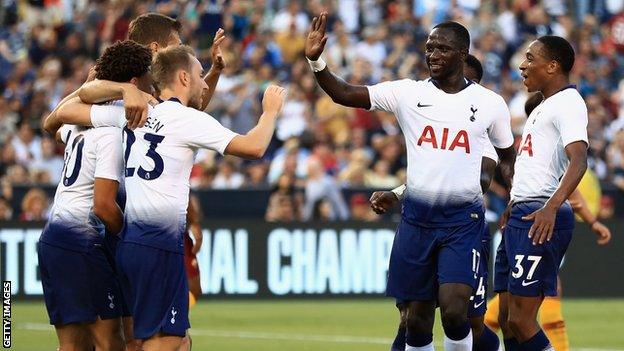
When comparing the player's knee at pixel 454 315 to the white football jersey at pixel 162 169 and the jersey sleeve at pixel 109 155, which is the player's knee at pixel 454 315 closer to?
the white football jersey at pixel 162 169

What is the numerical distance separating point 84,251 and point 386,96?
241 centimetres

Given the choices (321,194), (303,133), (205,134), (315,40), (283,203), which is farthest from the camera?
(303,133)

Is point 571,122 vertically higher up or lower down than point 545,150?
higher up

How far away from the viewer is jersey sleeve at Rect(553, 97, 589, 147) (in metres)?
10.0

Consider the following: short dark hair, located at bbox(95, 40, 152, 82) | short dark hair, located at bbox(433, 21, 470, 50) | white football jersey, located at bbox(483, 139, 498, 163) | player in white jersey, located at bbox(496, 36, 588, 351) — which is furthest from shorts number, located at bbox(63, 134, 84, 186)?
player in white jersey, located at bbox(496, 36, 588, 351)

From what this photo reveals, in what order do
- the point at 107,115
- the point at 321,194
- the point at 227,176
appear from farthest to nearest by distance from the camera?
1. the point at 227,176
2. the point at 321,194
3. the point at 107,115

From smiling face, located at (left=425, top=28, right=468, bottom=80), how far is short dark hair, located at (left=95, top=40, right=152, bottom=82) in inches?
81.4

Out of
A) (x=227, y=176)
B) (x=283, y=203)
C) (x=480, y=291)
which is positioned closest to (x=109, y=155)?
(x=480, y=291)

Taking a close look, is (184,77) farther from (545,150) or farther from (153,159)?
(545,150)

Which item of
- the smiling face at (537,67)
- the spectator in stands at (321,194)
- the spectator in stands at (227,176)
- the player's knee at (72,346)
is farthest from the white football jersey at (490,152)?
the spectator in stands at (227,176)

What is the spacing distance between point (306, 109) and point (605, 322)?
25.9 ft

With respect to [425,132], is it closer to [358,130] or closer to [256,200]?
[256,200]

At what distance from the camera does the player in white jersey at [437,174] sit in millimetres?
9898

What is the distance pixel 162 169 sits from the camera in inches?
336
